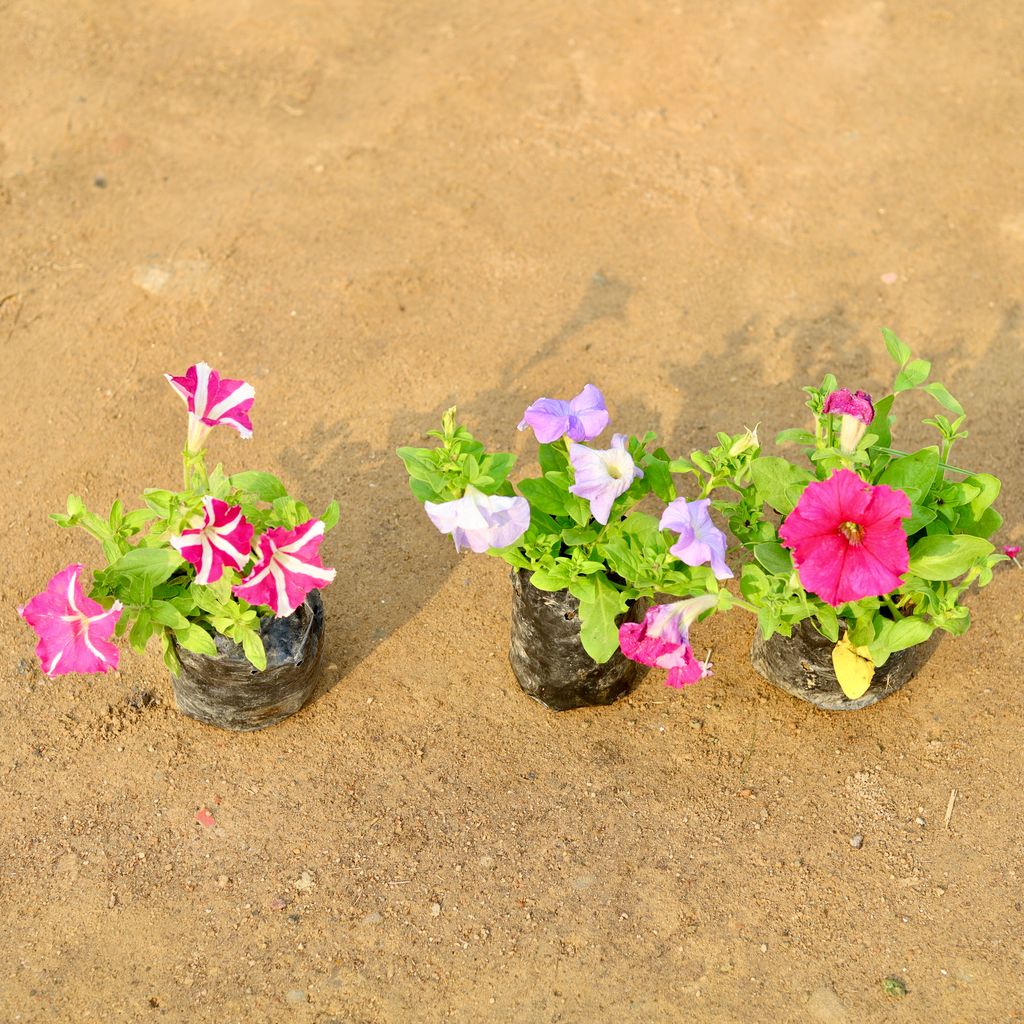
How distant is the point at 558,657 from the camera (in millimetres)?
3416

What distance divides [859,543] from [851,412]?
36 cm

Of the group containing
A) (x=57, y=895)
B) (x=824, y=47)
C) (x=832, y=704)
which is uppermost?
(x=824, y=47)

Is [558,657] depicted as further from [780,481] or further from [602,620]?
[780,481]

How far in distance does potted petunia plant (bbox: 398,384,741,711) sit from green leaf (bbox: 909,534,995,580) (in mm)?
511

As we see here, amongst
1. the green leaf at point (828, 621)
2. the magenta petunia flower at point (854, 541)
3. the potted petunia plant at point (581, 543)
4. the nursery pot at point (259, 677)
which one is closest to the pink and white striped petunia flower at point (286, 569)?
the potted petunia plant at point (581, 543)

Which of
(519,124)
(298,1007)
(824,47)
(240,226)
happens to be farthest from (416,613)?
(824,47)

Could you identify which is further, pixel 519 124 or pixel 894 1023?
pixel 519 124

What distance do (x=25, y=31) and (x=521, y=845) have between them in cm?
512

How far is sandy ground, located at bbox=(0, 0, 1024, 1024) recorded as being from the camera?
10.4ft

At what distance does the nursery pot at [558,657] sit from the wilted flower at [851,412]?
0.76 meters

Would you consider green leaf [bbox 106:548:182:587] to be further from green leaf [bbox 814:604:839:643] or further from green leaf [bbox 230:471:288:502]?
green leaf [bbox 814:604:839:643]

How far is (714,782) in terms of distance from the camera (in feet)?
11.4

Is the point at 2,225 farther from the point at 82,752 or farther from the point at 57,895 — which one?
the point at 57,895

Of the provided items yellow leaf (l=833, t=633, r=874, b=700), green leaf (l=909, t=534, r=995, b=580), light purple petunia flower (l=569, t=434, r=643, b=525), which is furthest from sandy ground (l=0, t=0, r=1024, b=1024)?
light purple petunia flower (l=569, t=434, r=643, b=525)
